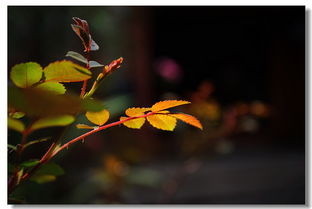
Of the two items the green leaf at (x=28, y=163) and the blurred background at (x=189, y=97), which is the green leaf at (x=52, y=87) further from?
the blurred background at (x=189, y=97)

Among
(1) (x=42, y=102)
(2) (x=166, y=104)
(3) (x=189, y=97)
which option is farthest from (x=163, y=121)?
(3) (x=189, y=97)

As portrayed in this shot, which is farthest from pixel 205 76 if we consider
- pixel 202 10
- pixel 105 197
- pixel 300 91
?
pixel 105 197

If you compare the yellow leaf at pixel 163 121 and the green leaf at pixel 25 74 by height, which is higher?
the green leaf at pixel 25 74

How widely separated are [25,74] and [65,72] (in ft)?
0.09

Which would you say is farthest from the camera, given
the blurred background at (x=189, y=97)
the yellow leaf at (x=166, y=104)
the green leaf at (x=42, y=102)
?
the blurred background at (x=189, y=97)

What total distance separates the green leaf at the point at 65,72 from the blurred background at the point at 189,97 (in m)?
0.72

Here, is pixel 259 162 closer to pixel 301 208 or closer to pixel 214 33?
pixel 214 33

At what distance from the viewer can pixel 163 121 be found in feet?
1.06

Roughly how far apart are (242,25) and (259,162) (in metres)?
1.63

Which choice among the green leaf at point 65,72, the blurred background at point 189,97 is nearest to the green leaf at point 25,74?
the green leaf at point 65,72

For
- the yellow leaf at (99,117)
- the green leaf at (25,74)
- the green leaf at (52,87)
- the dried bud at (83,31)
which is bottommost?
the yellow leaf at (99,117)

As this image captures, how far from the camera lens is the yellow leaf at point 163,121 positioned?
1.04 ft

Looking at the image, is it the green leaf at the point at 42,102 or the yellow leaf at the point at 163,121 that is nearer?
the green leaf at the point at 42,102
